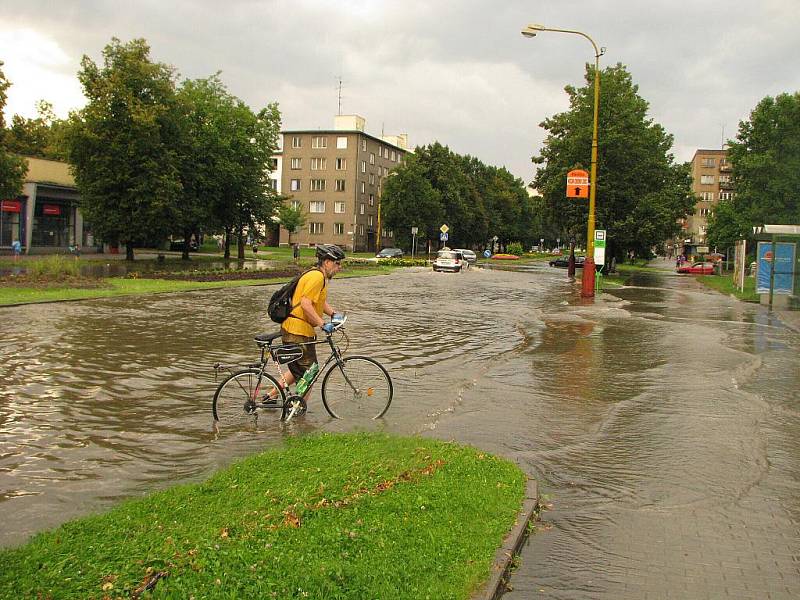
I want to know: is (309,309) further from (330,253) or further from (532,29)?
(532,29)

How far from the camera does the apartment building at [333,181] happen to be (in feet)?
328

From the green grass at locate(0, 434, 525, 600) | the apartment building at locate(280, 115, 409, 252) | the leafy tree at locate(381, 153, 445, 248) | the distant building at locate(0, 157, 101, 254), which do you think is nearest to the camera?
the green grass at locate(0, 434, 525, 600)

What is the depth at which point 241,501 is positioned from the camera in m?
4.75

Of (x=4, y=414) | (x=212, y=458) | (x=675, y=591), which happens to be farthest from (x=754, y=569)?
(x=4, y=414)

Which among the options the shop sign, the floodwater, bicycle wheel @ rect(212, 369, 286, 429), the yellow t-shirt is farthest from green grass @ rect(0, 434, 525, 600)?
the shop sign

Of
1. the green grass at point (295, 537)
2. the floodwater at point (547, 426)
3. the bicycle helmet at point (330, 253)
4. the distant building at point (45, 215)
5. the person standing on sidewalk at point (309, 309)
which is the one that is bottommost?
the floodwater at point (547, 426)

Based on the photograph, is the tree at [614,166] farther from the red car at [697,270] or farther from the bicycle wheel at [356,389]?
the bicycle wheel at [356,389]

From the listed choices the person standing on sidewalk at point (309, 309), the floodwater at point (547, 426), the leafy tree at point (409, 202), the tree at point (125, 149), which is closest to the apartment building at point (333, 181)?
the leafy tree at point (409, 202)

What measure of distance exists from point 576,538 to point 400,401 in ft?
14.3

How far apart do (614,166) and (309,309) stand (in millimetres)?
45535

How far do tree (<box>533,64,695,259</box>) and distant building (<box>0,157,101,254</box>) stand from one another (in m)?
33.3

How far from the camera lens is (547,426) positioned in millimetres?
7801

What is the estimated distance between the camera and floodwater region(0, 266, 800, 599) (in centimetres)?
459

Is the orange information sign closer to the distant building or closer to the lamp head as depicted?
the lamp head
